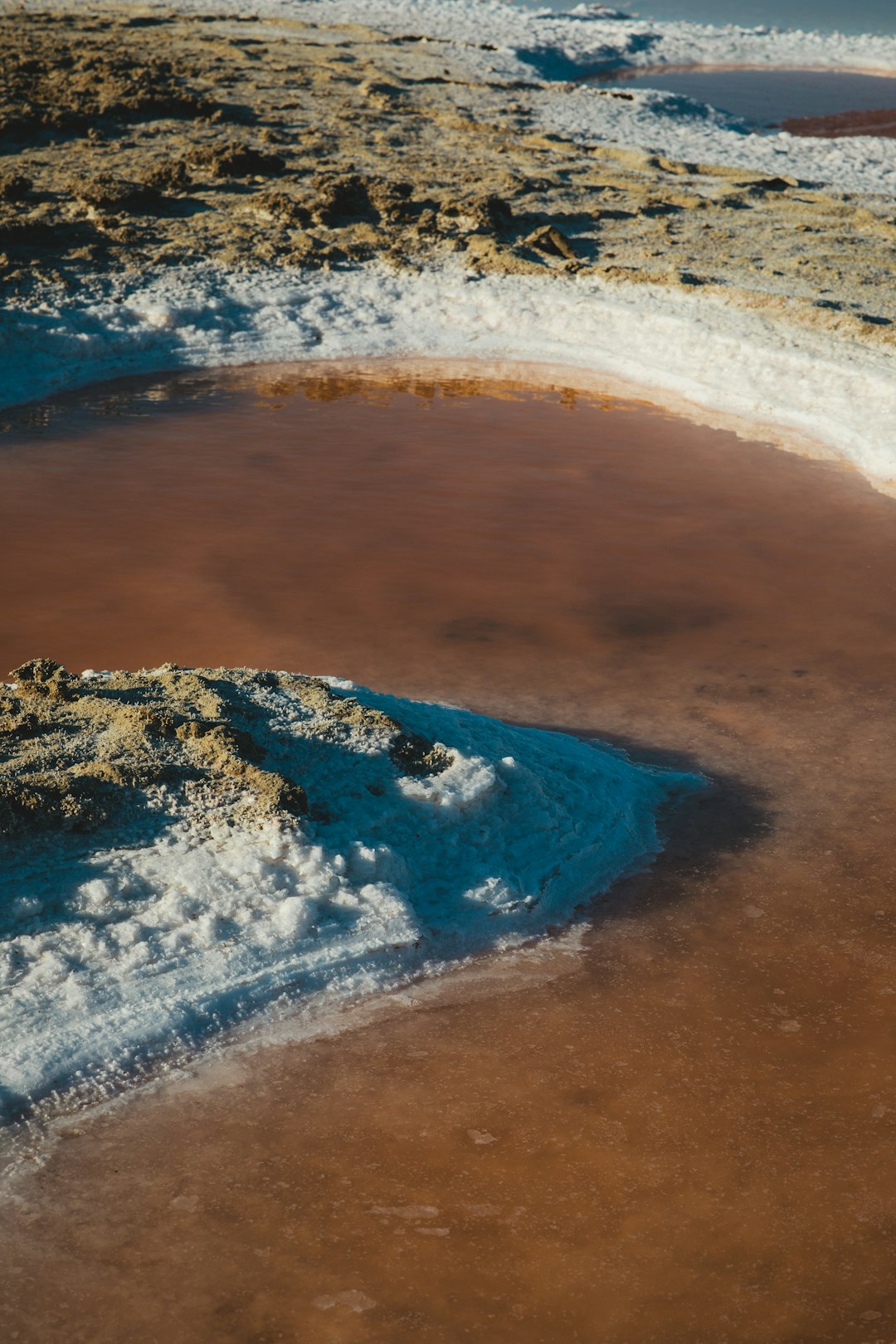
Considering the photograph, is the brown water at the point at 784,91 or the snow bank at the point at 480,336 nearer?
the snow bank at the point at 480,336

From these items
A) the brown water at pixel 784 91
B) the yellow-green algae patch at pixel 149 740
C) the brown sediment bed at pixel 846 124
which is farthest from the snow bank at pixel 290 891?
the brown water at pixel 784 91

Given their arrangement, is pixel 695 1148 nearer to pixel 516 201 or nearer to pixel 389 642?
pixel 389 642

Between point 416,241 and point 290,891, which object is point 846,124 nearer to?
point 416,241

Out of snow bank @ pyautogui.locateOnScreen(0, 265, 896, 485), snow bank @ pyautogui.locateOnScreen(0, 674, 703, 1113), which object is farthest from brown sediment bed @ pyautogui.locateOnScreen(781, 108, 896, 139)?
snow bank @ pyautogui.locateOnScreen(0, 674, 703, 1113)

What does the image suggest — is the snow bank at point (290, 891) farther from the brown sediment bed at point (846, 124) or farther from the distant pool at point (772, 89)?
the distant pool at point (772, 89)

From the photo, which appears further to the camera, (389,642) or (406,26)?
(406,26)

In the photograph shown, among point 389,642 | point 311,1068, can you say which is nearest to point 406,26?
point 389,642
